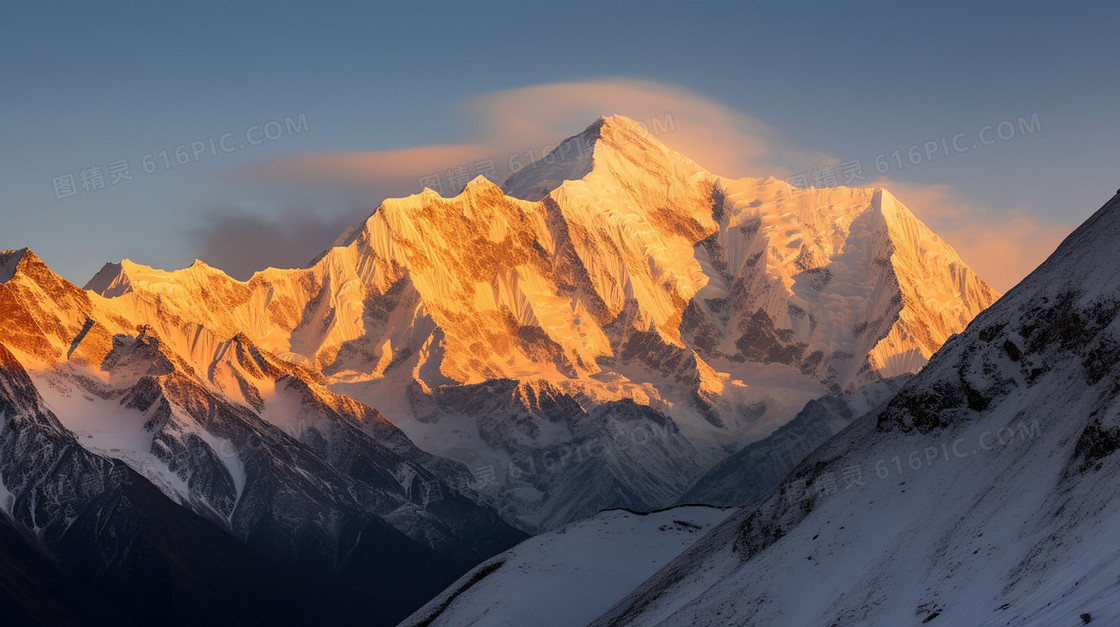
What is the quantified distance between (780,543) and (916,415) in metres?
16.9

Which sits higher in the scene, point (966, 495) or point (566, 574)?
point (566, 574)

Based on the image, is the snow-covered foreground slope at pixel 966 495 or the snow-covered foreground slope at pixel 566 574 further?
the snow-covered foreground slope at pixel 566 574

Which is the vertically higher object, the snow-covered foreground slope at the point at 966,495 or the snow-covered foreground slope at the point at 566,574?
the snow-covered foreground slope at the point at 566,574

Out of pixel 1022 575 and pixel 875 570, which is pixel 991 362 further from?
pixel 1022 575

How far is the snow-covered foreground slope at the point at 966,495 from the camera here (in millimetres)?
93250

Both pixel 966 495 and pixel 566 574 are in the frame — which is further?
pixel 566 574

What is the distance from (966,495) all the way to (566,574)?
7438 cm

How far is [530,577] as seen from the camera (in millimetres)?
175625

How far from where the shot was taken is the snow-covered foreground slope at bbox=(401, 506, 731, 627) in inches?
6590

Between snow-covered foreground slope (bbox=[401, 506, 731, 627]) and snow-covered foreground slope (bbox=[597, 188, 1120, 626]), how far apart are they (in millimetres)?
19809

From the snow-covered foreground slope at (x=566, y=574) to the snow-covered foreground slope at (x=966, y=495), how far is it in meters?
19.8

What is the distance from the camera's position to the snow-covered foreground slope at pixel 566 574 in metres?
167

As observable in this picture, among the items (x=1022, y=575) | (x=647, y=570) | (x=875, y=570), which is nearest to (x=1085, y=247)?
(x=875, y=570)

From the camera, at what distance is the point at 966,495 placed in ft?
369
